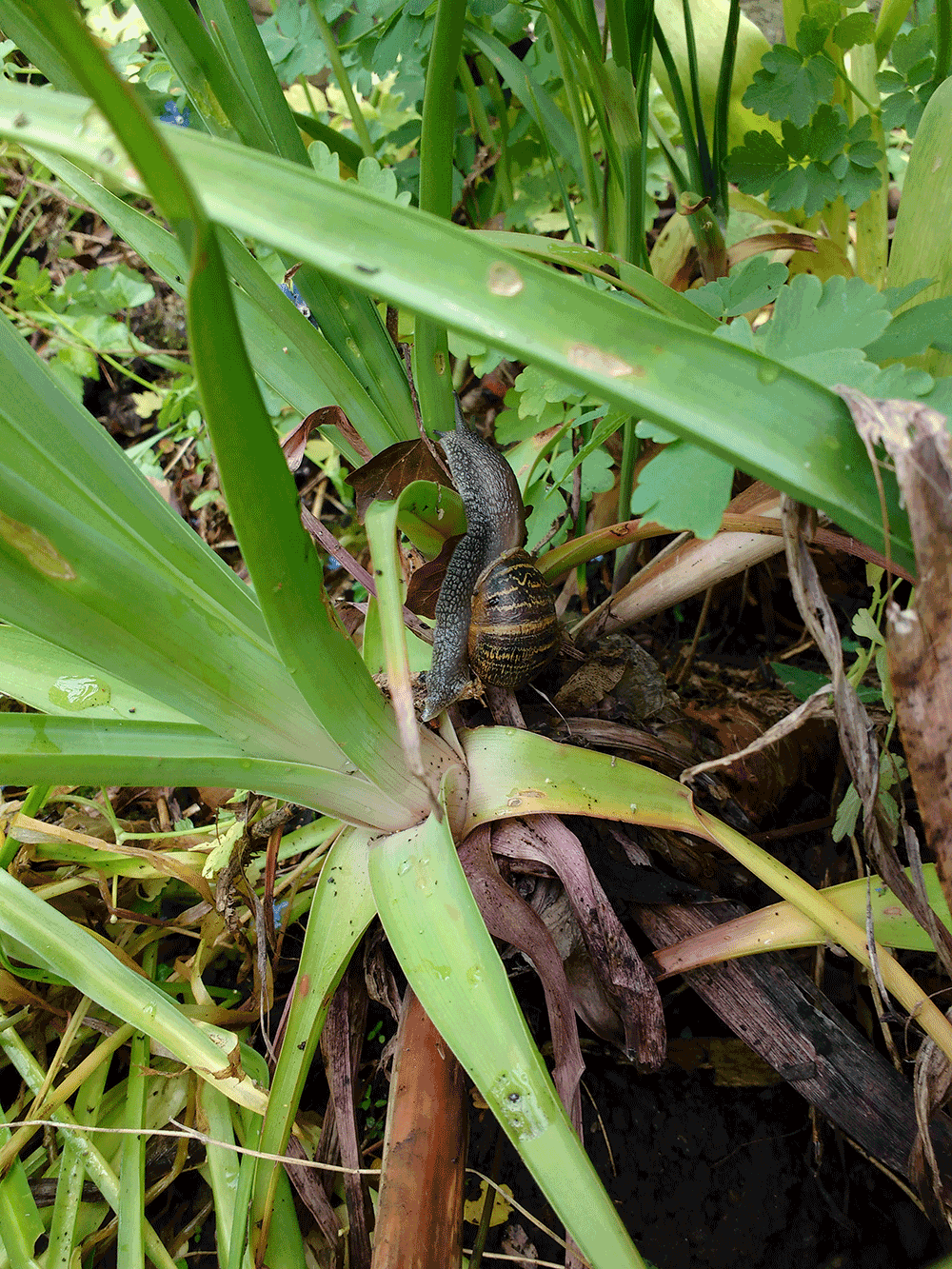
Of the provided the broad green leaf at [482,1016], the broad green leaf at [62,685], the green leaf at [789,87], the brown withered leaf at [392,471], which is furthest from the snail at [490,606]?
the green leaf at [789,87]

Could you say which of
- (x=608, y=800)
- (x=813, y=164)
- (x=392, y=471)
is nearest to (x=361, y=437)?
(x=392, y=471)

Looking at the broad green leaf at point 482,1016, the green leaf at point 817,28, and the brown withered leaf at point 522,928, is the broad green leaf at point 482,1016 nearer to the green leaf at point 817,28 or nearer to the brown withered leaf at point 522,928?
the brown withered leaf at point 522,928

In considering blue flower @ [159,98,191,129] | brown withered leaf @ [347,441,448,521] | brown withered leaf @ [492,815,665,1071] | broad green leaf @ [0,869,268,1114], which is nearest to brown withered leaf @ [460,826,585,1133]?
brown withered leaf @ [492,815,665,1071]

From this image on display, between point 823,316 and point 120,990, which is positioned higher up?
point 823,316

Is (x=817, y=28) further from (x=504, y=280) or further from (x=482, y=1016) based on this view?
(x=482, y=1016)

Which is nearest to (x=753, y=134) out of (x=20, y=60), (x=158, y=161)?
(x=158, y=161)

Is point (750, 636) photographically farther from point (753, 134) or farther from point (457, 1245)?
point (457, 1245)
